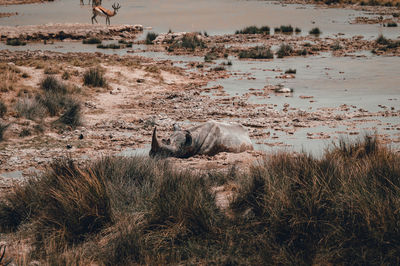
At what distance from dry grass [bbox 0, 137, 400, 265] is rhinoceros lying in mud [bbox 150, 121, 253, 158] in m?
2.62

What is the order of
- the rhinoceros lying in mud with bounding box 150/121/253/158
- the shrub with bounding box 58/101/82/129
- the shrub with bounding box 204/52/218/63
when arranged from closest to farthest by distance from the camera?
1. the rhinoceros lying in mud with bounding box 150/121/253/158
2. the shrub with bounding box 58/101/82/129
3. the shrub with bounding box 204/52/218/63

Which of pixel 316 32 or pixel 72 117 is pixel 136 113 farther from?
pixel 316 32

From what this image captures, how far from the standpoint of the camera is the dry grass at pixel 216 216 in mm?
4672

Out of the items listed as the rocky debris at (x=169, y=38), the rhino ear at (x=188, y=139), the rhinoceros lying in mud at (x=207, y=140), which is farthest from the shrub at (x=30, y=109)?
the rocky debris at (x=169, y=38)

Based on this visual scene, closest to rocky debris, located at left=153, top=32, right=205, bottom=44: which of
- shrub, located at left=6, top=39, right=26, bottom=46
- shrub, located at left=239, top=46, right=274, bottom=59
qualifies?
shrub, located at left=239, top=46, right=274, bottom=59

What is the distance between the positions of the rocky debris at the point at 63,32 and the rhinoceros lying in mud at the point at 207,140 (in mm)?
26941

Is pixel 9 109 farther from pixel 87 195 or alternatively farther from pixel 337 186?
pixel 337 186

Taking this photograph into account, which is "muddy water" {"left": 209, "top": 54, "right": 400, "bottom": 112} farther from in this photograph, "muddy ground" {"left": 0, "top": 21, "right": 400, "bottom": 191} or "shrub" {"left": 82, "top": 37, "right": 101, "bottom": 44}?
"shrub" {"left": 82, "top": 37, "right": 101, "bottom": 44}

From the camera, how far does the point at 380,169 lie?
5.73 metres

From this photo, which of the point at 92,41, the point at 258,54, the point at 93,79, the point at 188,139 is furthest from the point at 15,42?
the point at 188,139

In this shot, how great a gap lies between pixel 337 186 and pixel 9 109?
369 inches

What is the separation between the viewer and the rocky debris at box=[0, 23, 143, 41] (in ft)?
109

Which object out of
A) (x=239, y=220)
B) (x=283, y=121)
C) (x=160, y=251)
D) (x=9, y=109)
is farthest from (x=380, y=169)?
(x=9, y=109)

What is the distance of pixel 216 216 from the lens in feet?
17.7
